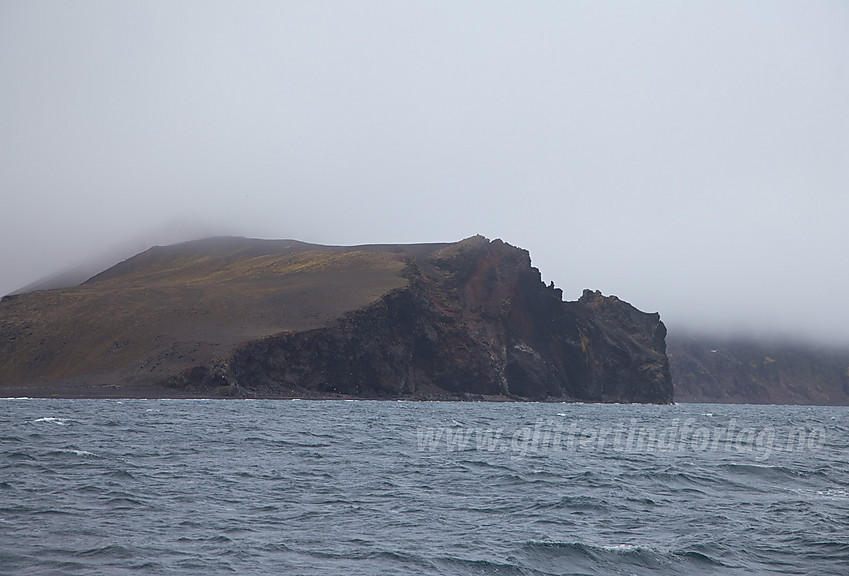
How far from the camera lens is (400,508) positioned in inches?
949

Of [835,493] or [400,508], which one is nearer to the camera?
[400,508]

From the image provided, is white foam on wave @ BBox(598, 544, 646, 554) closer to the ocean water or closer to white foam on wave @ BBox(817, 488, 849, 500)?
the ocean water

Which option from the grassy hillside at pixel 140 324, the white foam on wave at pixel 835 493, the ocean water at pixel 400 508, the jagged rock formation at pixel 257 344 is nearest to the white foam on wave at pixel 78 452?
the ocean water at pixel 400 508

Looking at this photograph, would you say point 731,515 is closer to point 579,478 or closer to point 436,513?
point 579,478

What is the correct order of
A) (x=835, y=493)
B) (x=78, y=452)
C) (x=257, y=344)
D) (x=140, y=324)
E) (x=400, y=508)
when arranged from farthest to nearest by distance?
1. (x=140, y=324)
2. (x=257, y=344)
3. (x=78, y=452)
4. (x=835, y=493)
5. (x=400, y=508)

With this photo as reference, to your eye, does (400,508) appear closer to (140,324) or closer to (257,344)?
(257,344)

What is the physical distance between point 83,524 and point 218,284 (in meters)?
186

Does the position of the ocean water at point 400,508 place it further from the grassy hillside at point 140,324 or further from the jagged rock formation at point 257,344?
the grassy hillside at point 140,324

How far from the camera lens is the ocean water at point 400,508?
17750mm

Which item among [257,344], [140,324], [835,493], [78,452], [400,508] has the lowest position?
[835,493]

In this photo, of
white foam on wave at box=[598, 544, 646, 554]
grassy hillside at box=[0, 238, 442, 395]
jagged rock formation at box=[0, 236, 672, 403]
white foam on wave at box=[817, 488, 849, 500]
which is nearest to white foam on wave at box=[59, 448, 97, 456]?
white foam on wave at box=[598, 544, 646, 554]

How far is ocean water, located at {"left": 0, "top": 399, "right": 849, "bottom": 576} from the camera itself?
17.8 m

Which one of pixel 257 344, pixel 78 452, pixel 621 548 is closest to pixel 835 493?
pixel 621 548

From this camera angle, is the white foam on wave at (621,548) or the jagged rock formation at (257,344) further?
the jagged rock formation at (257,344)
